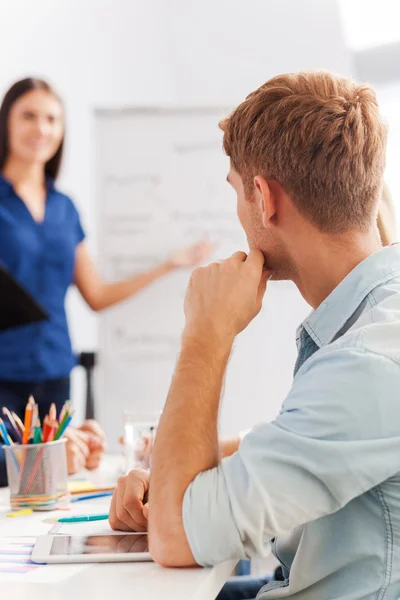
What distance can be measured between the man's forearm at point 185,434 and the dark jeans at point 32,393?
5.41ft

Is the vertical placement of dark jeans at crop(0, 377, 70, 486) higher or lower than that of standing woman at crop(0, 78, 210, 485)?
lower

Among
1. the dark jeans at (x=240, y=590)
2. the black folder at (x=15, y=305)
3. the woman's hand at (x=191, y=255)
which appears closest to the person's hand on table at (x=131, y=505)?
the dark jeans at (x=240, y=590)

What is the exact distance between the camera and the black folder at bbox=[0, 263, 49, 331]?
207 cm

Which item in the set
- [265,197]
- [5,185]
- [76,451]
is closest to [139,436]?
[76,451]

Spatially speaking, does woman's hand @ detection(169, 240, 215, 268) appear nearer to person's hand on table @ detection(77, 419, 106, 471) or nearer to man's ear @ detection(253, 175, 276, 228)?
person's hand on table @ detection(77, 419, 106, 471)

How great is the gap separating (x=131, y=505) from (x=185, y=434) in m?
0.20

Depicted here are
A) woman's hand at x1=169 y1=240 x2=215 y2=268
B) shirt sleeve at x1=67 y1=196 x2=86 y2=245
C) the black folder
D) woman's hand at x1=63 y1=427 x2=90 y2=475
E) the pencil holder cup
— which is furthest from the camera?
woman's hand at x1=169 y1=240 x2=215 y2=268

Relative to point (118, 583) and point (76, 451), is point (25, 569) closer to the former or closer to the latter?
point (118, 583)

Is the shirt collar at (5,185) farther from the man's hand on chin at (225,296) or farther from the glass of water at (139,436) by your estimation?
the man's hand on chin at (225,296)

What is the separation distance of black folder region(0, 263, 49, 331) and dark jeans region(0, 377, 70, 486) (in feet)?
1.71

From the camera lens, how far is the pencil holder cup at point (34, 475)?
129 cm

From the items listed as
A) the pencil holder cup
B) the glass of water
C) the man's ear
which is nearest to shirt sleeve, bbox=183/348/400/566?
the man's ear

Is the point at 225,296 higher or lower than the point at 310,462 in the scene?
higher

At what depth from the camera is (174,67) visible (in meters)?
4.39
